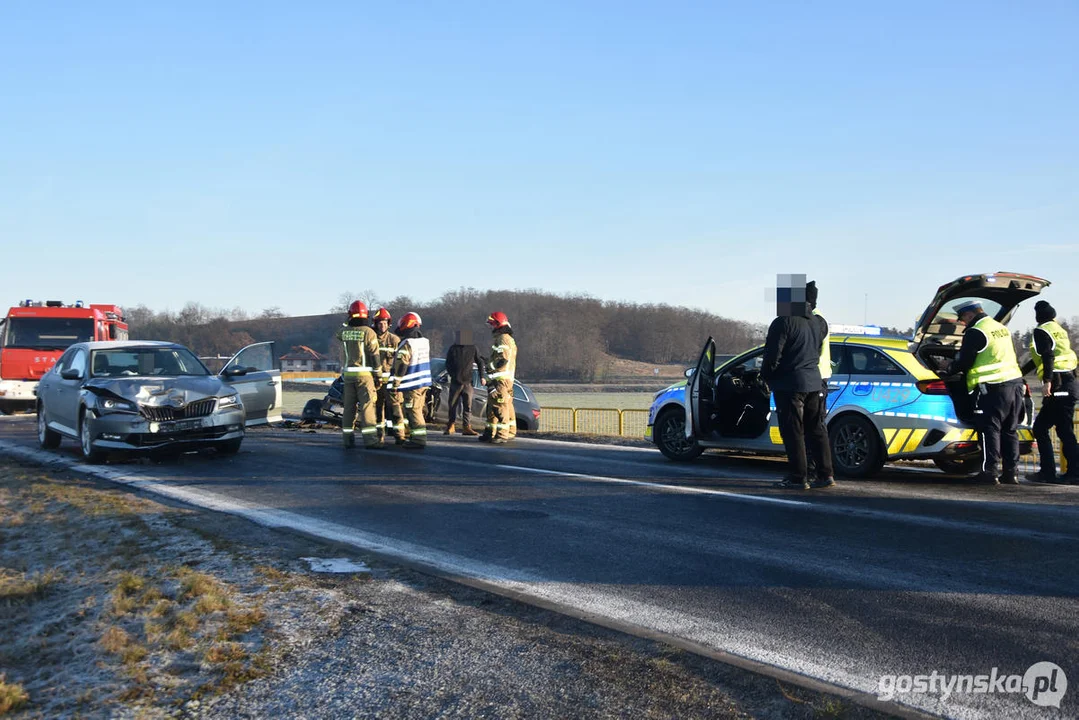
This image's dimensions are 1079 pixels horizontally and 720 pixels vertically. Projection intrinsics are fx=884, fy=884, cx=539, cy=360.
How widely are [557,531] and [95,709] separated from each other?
154 inches

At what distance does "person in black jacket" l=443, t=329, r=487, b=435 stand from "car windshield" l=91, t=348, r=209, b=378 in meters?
4.82

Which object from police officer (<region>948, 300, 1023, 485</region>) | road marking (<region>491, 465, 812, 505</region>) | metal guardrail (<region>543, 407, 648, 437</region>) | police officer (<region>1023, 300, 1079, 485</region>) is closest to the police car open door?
road marking (<region>491, 465, 812, 505</region>)

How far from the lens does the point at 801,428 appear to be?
8805mm

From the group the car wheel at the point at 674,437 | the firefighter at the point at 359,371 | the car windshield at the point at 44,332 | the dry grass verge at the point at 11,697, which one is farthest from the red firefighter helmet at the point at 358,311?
the car windshield at the point at 44,332

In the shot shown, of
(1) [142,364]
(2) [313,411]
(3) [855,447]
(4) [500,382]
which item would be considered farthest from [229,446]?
(3) [855,447]

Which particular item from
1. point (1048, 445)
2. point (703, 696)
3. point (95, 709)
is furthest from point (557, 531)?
point (1048, 445)

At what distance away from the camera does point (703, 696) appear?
11.2 feet

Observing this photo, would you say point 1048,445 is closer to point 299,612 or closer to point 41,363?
point 299,612

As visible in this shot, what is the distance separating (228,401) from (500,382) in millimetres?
4385

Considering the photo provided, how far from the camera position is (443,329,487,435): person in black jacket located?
Answer: 54.1 ft

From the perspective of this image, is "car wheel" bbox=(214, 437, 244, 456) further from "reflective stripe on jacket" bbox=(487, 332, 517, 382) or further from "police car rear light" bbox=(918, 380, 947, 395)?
"police car rear light" bbox=(918, 380, 947, 395)

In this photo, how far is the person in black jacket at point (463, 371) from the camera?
16500 millimetres

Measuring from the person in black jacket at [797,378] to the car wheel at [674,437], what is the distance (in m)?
2.69

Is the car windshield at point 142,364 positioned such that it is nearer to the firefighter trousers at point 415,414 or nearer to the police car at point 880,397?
the firefighter trousers at point 415,414
